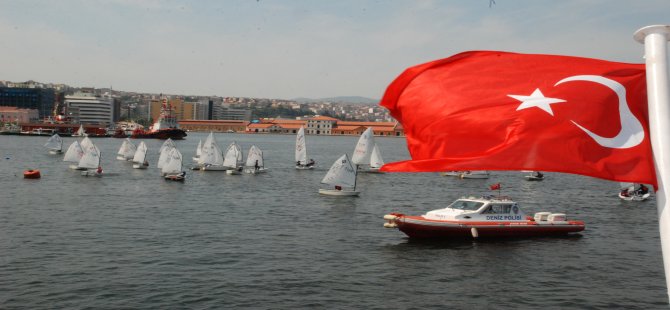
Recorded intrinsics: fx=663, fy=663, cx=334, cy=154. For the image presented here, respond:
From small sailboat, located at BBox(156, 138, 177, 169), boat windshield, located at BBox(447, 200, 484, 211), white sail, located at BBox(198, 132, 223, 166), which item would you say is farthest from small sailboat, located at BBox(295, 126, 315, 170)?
boat windshield, located at BBox(447, 200, 484, 211)

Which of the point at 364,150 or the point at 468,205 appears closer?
the point at 468,205

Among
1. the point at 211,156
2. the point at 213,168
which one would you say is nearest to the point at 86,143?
the point at 211,156

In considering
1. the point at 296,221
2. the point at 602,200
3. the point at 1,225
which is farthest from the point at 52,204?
the point at 602,200

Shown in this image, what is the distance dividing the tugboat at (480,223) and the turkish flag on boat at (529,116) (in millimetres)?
31017

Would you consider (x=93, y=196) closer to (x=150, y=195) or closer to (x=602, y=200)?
(x=150, y=195)

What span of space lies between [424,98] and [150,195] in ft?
197

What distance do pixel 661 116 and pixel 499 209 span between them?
123ft

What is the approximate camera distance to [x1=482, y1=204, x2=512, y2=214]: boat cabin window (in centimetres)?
4300

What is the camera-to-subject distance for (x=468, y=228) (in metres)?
41.5

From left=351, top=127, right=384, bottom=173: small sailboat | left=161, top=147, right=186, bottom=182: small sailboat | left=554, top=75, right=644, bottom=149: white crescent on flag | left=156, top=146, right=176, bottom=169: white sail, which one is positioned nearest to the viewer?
left=554, top=75, right=644, bottom=149: white crescent on flag

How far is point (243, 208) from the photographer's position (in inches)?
2282

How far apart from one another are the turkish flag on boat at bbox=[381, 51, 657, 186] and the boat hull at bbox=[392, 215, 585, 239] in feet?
101

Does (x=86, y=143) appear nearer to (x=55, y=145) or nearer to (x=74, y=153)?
(x=74, y=153)

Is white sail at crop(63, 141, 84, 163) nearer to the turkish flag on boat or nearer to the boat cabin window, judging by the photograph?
the boat cabin window
